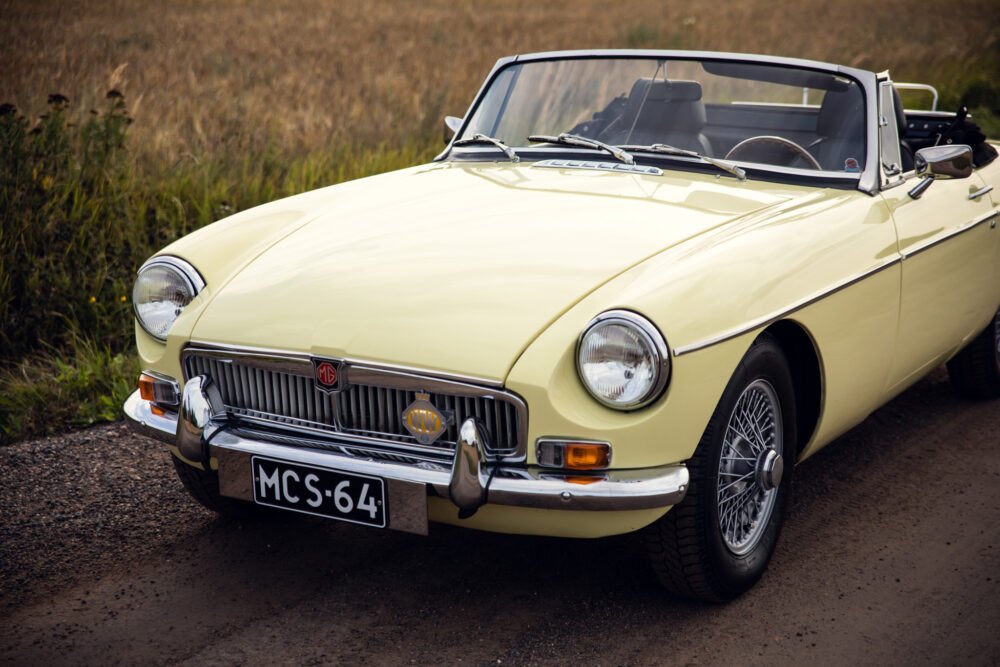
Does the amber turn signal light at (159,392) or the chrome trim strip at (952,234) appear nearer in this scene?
the amber turn signal light at (159,392)

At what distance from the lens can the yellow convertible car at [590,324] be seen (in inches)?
105

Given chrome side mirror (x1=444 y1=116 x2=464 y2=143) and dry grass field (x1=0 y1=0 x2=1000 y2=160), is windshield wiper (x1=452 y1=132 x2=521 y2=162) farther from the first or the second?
dry grass field (x1=0 y1=0 x2=1000 y2=160)

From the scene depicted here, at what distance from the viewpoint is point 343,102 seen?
9281mm

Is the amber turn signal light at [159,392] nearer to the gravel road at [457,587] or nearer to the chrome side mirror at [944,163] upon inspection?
the gravel road at [457,587]

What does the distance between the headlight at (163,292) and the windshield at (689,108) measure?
1532 mm

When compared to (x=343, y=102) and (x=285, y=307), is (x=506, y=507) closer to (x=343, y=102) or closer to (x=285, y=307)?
(x=285, y=307)

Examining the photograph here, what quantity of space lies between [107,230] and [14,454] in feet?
6.19

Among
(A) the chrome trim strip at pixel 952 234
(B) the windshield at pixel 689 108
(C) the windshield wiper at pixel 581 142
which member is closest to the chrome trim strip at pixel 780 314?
(A) the chrome trim strip at pixel 952 234

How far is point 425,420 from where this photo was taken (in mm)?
2740

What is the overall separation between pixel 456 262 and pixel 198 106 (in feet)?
18.9

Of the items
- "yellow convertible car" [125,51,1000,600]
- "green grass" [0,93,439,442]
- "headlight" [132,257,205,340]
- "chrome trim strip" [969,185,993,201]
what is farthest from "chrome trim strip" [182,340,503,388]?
"chrome trim strip" [969,185,993,201]

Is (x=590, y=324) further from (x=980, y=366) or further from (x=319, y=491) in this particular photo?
(x=980, y=366)

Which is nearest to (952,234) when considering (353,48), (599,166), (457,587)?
(599,166)

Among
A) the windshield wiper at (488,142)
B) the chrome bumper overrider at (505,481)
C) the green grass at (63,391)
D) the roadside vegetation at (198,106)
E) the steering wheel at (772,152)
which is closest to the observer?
the chrome bumper overrider at (505,481)
